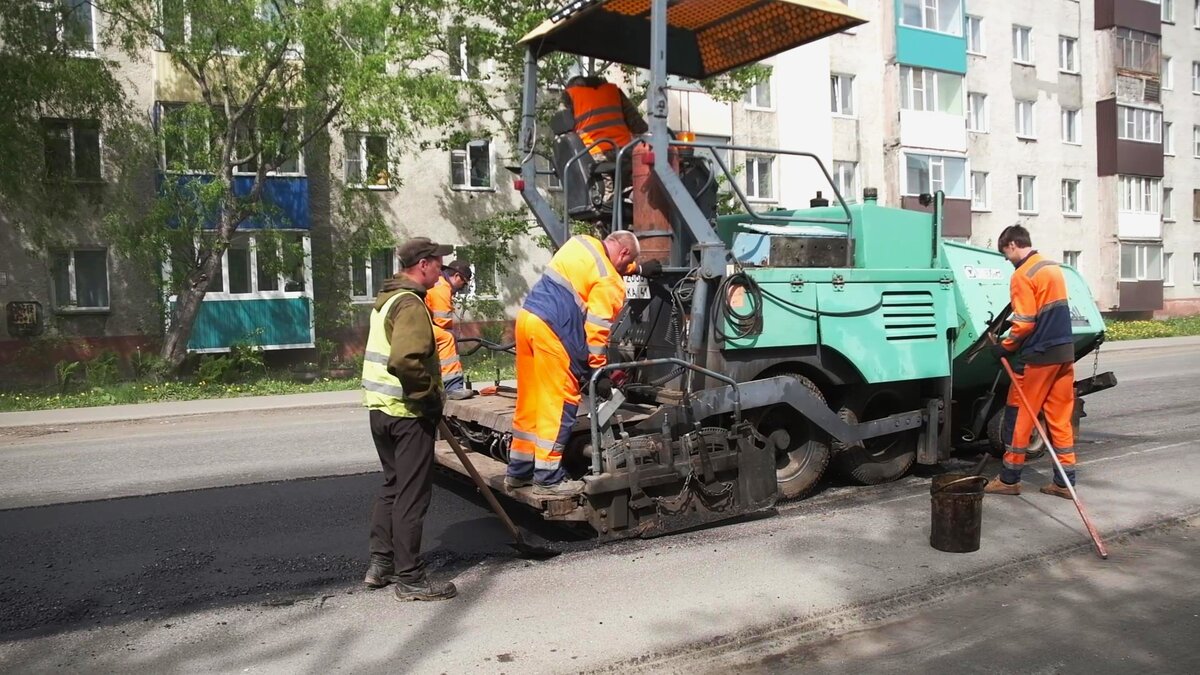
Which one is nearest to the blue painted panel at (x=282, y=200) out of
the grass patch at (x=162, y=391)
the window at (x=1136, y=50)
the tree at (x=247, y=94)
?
the tree at (x=247, y=94)

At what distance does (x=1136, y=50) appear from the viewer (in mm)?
38500

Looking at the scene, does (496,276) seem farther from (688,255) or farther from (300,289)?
(688,255)

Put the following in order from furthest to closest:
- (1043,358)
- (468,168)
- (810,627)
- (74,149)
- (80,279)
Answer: (468,168) < (80,279) < (74,149) < (1043,358) < (810,627)

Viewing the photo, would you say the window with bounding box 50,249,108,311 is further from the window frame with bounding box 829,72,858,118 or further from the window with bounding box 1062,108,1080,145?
the window with bounding box 1062,108,1080,145

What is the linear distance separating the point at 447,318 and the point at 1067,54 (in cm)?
3653

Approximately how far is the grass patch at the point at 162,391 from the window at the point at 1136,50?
3130 centimetres

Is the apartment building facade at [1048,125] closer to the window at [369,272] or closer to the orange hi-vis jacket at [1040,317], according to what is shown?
the window at [369,272]

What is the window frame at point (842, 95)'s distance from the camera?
30500 millimetres

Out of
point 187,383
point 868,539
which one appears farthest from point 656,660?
point 187,383

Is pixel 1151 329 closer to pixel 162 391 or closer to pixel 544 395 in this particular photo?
pixel 162 391

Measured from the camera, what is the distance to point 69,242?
2072cm

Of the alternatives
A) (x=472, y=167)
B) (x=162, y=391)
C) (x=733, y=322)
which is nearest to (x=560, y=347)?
(x=733, y=322)

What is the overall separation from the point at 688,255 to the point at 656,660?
306 centimetres

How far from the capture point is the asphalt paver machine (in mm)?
5758
